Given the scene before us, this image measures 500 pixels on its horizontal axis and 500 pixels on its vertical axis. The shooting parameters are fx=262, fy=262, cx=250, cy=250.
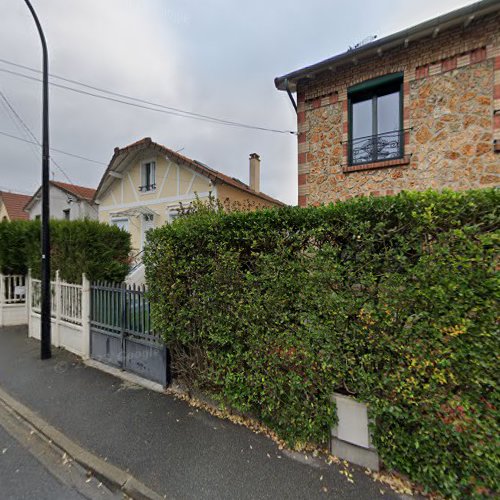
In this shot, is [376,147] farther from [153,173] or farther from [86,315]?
[153,173]

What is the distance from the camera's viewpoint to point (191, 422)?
3129 millimetres

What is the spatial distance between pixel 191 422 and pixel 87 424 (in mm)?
1255

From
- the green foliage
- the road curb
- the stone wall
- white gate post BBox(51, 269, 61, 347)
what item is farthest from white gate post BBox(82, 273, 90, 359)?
the stone wall

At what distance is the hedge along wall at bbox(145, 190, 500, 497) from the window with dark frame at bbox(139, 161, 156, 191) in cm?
1039

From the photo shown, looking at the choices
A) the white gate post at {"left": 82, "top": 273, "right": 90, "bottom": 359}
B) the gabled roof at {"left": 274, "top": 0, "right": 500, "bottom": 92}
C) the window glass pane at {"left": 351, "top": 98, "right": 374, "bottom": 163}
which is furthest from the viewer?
the window glass pane at {"left": 351, "top": 98, "right": 374, "bottom": 163}

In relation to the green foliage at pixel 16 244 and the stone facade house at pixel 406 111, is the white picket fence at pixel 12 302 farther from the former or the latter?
the stone facade house at pixel 406 111

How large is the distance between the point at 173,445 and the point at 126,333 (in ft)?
7.10

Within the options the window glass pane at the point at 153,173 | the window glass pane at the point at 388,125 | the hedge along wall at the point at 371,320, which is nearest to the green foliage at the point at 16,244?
the window glass pane at the point at 153,173

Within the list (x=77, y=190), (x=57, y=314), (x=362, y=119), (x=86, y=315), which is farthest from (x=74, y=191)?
(x=362, y=119)

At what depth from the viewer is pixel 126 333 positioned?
439cm

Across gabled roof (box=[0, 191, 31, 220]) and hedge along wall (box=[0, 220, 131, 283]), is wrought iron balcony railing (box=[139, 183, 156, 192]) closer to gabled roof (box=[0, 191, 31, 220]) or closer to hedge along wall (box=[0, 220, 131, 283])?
hedge along wall (box=[0, 220, 131, 283])

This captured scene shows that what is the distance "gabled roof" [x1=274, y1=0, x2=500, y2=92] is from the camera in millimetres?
4660

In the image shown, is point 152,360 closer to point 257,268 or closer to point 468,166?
point 257,268

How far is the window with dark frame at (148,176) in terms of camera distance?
12422 mm
